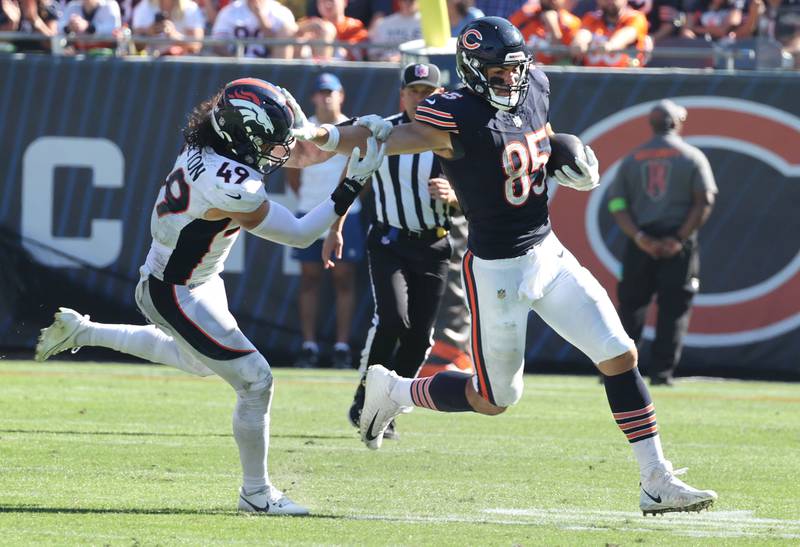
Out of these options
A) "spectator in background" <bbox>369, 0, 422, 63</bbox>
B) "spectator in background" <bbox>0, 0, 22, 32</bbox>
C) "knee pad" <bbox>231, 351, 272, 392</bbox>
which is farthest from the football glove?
"spectator in background" <bbox>0, 0, 22, 32</bbox>

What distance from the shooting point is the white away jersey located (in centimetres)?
540

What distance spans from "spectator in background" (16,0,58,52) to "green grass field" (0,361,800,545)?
3.73 metres

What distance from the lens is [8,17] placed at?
1318 centimetres

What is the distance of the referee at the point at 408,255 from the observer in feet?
25.6

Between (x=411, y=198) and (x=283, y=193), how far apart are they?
4.41m

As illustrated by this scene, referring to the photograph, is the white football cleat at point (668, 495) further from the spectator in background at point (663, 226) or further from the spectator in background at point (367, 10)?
the spectator in background at point (367, 10)

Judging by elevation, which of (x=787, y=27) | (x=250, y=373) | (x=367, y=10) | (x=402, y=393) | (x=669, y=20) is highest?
(x=250, y=373)

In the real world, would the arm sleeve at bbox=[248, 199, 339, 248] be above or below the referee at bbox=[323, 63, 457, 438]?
above

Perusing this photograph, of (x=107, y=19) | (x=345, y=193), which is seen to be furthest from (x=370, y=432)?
(x=107, y=19)

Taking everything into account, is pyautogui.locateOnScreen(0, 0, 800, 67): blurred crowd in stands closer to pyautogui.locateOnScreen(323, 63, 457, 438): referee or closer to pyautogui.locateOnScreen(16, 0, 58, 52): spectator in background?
pyautogui.locateOnScreen(16, 0, 58, 52): spectator in background

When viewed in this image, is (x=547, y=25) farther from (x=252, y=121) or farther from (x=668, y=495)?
(x=668, y=495)

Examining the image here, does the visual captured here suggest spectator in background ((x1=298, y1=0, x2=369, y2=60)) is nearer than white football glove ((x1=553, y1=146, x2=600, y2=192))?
No

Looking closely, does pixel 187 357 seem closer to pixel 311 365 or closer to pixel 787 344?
pixel 311 365

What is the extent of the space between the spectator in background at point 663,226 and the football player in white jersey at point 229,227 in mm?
5764
